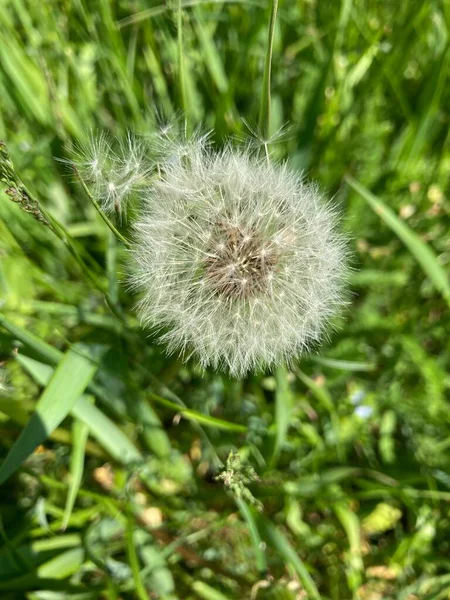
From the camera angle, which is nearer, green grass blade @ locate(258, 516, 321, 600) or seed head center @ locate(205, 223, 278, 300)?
seed head center @ locate(205, 223, 278, 300)

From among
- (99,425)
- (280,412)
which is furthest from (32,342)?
(280,412)

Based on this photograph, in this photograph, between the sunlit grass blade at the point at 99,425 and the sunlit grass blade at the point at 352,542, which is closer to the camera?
the sunlit grass blade at the point at 99,425

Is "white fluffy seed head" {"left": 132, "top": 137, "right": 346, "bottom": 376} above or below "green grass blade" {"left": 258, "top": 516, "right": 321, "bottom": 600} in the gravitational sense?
above

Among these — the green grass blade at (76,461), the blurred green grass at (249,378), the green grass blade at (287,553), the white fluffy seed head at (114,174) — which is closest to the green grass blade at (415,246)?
the blurred green grass at (249,378)

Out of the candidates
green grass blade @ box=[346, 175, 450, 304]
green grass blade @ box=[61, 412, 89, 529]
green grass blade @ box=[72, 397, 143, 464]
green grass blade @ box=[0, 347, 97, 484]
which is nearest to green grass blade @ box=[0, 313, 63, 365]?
green grass blade @ box=[0, 347, 97, 484]

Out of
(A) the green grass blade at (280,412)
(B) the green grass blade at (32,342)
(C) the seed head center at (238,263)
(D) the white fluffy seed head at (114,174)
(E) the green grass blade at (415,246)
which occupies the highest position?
(E) the green grass blade at (415,246)

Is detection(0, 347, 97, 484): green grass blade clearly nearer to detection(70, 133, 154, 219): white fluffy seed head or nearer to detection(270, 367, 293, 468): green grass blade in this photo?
detection(70, 133, 154, 219): white fluffy seed head

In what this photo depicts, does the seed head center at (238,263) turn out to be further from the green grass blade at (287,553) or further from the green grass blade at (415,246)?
the green grass blade at (287,553)
